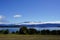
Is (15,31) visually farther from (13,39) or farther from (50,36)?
(50,36)

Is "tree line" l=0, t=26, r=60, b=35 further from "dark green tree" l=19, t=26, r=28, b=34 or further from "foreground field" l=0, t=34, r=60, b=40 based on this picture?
"foreground field" l=0, t=34, r=60, b=40

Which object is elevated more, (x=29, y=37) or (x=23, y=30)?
(x=23, y=30)

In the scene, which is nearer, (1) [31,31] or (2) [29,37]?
(2) [29,37]

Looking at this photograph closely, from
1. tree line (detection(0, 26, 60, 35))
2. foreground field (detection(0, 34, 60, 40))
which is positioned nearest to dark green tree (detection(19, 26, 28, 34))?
tree line (detection(0, 26, 60, 35))

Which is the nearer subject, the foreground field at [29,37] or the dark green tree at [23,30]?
the foreground field at [29,37]

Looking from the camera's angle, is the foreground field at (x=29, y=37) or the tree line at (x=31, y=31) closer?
the foreground field at (x=29, y=37)

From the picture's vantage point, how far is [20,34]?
398cm

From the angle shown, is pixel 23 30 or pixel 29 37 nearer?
pixel 29 37

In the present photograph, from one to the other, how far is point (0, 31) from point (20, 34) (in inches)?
26.5

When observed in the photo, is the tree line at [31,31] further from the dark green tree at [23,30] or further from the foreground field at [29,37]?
the foreground field at [29,37]

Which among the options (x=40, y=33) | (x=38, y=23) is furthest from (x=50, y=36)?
(x=38, y=23)

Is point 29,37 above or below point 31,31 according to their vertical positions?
below

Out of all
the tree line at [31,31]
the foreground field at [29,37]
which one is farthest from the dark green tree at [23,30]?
the foreground field at [29,37]

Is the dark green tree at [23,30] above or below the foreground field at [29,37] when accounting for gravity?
above
